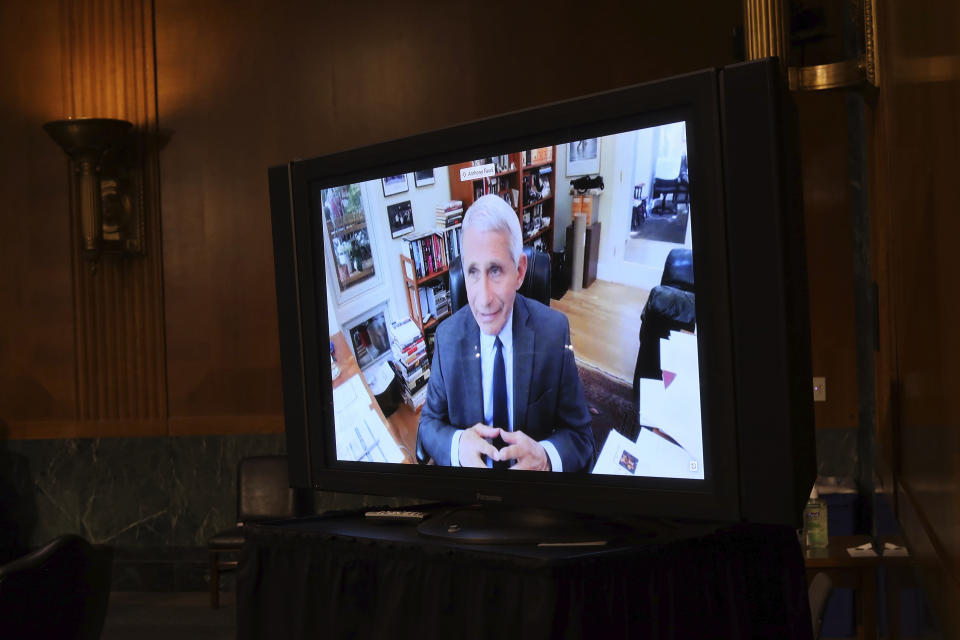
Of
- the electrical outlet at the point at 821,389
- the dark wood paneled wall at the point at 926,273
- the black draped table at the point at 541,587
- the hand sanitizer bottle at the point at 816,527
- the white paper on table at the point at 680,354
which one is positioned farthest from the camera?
the electrical outlet at the point at 821,389

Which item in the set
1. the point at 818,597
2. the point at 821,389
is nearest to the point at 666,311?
the point at 818,597

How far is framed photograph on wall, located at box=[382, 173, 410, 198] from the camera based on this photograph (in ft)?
8.09

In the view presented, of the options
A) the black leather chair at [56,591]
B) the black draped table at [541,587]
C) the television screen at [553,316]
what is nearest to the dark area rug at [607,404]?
the television screen at [553,316]

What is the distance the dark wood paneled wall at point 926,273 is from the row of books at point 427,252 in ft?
3.37

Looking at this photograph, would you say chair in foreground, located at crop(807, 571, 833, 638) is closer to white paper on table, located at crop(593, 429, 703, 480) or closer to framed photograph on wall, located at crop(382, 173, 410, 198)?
white paper on table, located at crop(593, 429, 703, 480)

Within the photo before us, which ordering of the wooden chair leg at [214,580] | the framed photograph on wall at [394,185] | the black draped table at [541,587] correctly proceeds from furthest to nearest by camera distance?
the wooden chair leg at [214,580], the framed photograph on wall at [394,185], the black draped table at [541,587]

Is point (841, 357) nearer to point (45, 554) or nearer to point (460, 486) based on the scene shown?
point (460, 486)

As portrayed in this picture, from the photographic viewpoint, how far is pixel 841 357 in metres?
5.20

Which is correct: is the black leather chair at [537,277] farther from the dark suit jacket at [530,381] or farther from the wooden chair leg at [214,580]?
the wooden chair leg at [214,580]

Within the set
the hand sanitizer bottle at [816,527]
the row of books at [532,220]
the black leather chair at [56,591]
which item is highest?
the row of books at [532,220]

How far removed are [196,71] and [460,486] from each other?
14.8 feet

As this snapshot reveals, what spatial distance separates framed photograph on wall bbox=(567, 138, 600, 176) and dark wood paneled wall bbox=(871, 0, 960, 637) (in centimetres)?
62

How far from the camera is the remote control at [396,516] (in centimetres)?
244

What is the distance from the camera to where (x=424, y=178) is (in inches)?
95.6
